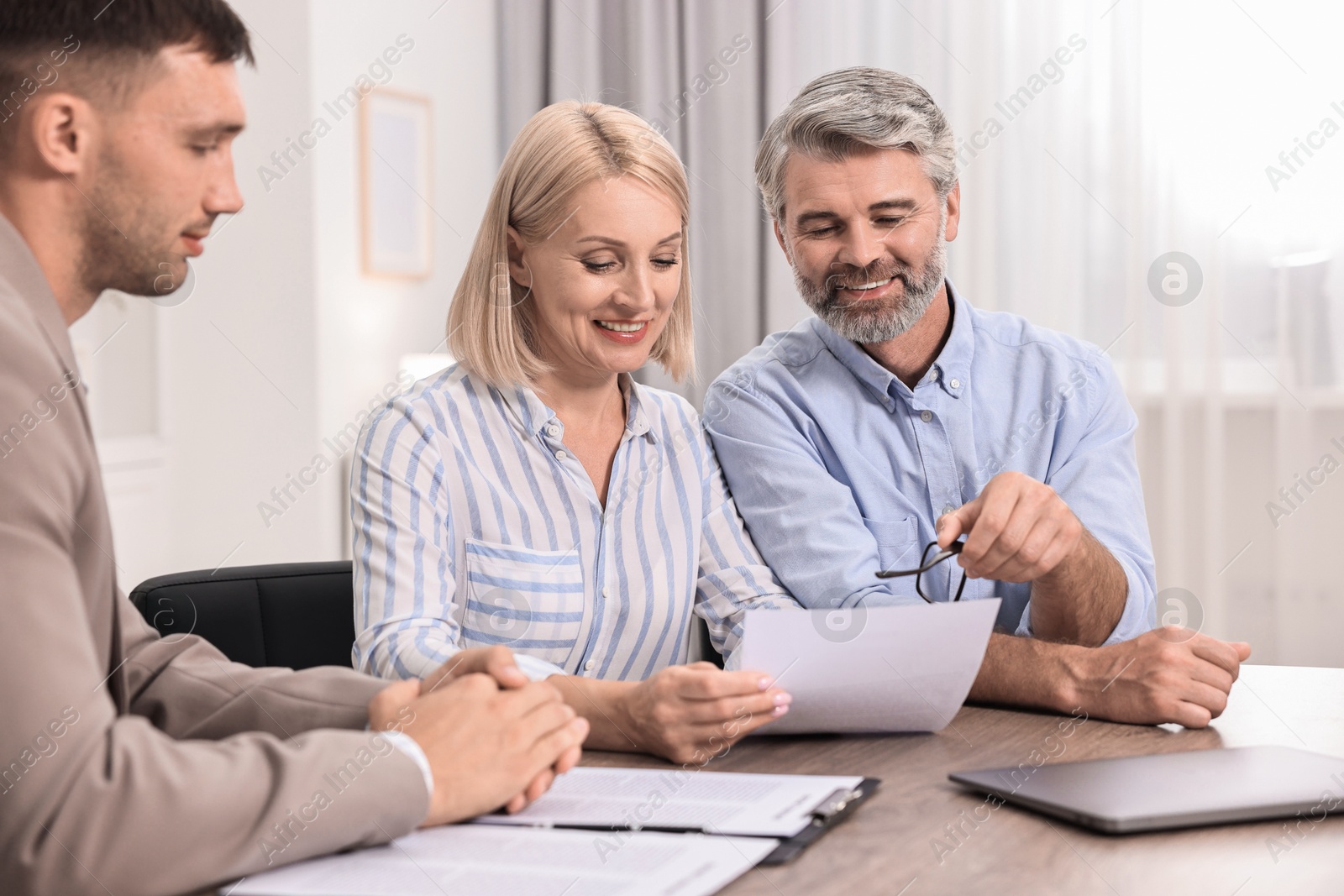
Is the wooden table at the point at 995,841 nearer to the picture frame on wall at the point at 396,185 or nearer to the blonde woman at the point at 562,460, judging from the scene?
the blonde woman at the point at 562,460

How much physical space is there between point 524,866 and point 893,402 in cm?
113

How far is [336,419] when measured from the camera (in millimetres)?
3705

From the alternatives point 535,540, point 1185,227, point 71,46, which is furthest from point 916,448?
point 1185,227

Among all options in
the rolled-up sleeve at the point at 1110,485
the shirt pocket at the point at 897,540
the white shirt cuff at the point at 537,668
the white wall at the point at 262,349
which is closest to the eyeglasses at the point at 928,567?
the shirt pocket at the point at 897,540

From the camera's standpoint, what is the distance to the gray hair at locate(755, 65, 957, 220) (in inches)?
69.1

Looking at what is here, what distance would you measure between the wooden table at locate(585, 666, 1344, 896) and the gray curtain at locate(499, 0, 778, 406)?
2778 millimetres

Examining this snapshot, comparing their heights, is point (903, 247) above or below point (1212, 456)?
above

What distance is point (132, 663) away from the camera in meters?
1.11

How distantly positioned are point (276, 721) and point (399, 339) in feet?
10.00

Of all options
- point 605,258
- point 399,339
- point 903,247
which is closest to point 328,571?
point 605,258

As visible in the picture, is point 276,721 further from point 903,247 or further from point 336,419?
point 336,419

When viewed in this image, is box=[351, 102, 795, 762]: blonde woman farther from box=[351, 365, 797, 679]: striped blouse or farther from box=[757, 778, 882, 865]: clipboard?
box=[757, 778, 882, 865]: clipboard

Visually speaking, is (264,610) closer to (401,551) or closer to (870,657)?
(401,551)

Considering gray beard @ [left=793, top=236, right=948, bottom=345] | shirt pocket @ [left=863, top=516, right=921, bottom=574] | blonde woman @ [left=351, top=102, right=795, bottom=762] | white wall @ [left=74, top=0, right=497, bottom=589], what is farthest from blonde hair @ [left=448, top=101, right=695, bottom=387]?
white wall @ [left=74, top=0, right=497, bottom=589]
